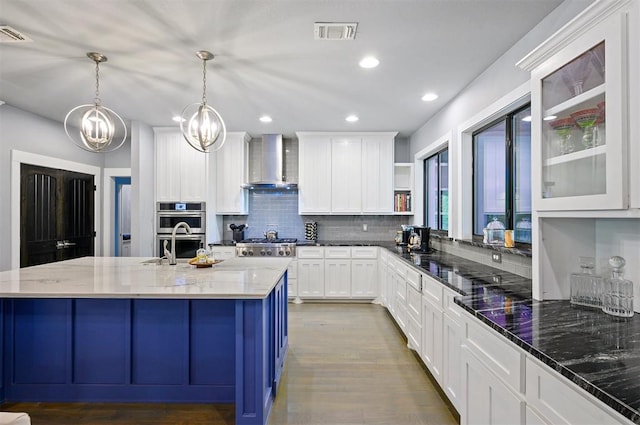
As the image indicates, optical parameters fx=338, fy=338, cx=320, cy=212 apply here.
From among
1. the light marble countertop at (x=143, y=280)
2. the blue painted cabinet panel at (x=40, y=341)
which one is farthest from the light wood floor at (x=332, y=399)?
the light marble countertop at (x=143, y=280)

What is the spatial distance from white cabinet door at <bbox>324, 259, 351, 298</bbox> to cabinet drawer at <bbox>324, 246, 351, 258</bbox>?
77 millimetres

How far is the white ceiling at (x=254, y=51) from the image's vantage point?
2.17 metres

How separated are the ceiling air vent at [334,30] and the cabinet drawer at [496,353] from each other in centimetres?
200

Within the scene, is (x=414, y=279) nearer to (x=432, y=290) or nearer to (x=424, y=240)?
(x=432, y=290)

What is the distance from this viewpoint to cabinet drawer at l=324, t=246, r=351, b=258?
5176 millimetres

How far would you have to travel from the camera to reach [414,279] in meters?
3.15

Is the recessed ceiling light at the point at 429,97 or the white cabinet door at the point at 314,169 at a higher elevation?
the recessed ceiling light at the point at 429,97

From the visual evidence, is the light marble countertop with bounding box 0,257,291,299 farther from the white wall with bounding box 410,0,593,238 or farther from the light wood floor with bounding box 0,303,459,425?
the white wall with bounding box 410,0,593,238

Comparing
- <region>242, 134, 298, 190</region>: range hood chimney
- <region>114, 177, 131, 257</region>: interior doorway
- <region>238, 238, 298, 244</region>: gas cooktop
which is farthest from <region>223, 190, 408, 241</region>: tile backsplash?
<region>114, 177, 131, 257</region>: interior doorway

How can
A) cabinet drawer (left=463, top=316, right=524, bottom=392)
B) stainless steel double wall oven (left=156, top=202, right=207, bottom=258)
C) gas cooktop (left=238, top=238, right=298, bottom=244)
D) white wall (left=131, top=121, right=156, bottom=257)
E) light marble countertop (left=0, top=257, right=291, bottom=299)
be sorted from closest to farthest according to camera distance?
1. cabinet drawer (left=463, top=316, right=524, bottom=392)
2. light marble countertop (left=0, top=257, right=291, bottom=299)
3. white wall (left=131, top=121, right=156, bottom=257)
4. stainless steel double wall oven (left=156, top=202, right=207, bottom=258)
5. gas cooktop (left=238, top=238, right=298, bottom=244)

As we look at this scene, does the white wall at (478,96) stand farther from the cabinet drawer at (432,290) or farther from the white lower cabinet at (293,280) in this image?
the white lower cabinet at (293,280)

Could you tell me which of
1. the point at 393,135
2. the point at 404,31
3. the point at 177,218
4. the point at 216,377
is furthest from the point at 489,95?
the point at 177,218

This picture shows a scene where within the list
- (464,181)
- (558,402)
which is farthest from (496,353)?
(464,181)

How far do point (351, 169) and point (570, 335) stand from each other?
14.2 feet
